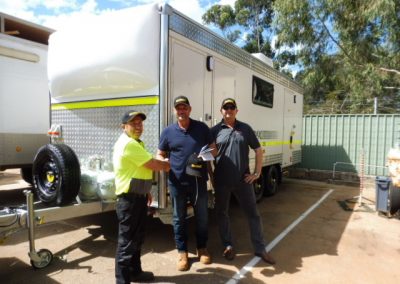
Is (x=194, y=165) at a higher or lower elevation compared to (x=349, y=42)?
lower

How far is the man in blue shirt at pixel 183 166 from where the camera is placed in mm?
3527

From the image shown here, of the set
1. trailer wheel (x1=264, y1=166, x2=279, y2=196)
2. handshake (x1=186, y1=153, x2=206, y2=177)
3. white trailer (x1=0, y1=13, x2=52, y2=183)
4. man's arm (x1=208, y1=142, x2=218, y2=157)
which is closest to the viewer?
handshake (x1=186, y1=153, x2=206, y2=177)

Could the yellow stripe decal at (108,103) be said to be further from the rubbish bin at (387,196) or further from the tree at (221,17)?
the tree at (221,17)

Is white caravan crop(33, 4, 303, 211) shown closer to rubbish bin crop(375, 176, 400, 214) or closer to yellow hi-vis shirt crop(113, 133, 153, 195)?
yellow hi-vis shirt crop(113, 133, 153, 195)

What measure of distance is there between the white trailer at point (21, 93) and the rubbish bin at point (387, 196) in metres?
6.49

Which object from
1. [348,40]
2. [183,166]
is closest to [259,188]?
[183,166]

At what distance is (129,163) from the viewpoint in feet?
9.91

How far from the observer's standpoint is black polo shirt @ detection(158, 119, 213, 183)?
139 inches

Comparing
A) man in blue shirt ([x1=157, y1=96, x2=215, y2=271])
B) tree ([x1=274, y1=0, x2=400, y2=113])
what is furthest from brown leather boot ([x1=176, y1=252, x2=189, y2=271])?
tree ([x1=274, y1=0, x2=400, y2=113])

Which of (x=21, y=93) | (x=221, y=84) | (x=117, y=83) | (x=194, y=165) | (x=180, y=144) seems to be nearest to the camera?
(x=194, y=165)

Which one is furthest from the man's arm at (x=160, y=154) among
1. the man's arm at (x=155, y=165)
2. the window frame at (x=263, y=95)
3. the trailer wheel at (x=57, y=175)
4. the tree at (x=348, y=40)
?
the tree at (x=348, y=40)

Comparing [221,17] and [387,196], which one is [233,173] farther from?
[221,17]

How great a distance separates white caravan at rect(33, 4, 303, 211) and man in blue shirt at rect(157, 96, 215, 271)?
247mm

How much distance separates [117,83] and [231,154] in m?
1.62
